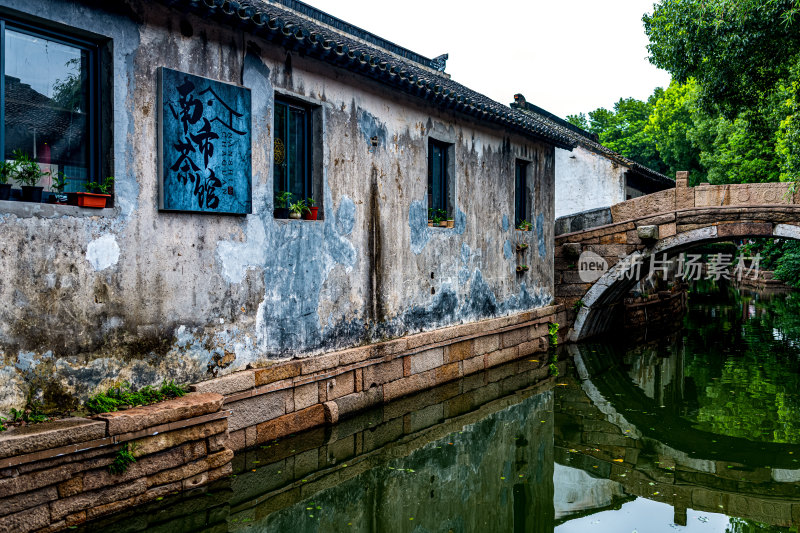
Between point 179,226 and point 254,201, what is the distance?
85 cm

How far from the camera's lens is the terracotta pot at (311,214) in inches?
253

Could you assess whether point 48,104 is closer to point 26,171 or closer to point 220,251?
point 26,171

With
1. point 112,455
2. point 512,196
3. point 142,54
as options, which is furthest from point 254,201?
point 512,196

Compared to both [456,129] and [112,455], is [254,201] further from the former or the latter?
[456,129]

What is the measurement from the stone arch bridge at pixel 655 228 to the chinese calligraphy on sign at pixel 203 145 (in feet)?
25.6

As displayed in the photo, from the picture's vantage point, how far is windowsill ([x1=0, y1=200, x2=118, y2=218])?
4.04 m

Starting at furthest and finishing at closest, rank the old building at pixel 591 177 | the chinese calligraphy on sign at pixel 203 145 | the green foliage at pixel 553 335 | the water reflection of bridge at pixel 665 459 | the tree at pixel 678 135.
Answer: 1. the tree at pixel 678 135
2. the old building at pixel 591 177
3. the green foliage at pixel 553 335
4. the water reflection of bridge at pixel 665 459
5. the chinese calligraphy on sign at pixel 203 145

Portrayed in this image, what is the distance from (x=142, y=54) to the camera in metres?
4.83

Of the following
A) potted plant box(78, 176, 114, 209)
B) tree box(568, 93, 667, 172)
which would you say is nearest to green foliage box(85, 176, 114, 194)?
potted plant box(78, 176, 114, 209)

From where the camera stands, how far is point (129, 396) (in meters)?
4.70

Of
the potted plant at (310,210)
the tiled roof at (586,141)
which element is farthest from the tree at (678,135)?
the potted plant at (310,210)

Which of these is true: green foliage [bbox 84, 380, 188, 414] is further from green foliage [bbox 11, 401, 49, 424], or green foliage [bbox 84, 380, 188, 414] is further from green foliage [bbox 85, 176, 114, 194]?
green foliage [bbox 85, 176, 114, 194]

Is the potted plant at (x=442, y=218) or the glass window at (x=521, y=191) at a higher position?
the glass window at (x=521, y=191)

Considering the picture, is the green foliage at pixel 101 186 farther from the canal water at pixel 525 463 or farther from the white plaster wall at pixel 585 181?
the white plaster wall at pixel 585 181
